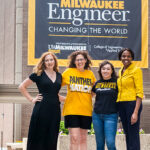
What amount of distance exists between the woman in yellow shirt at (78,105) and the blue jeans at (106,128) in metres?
0.16

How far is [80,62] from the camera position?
5434 mm

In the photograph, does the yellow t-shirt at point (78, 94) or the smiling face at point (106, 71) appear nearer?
the yellow t-shirt at point (78, 94)

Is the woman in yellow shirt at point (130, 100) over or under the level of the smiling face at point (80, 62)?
under

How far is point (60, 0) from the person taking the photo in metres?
14.0

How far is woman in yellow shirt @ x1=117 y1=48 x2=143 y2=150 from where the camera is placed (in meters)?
5.09

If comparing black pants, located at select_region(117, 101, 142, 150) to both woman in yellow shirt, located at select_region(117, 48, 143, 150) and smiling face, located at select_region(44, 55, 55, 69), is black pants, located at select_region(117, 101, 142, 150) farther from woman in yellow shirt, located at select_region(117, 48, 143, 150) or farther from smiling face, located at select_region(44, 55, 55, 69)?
smiling face, located at select_region(44, 55, 55, 69)

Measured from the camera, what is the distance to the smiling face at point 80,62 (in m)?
5.45

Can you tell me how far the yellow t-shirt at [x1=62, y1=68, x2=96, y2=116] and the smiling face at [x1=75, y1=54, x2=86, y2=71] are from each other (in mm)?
84

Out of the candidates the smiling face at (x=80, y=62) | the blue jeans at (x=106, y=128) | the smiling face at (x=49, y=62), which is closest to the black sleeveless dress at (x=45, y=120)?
the smiling face at (x=49, y=62)

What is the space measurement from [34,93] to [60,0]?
20.1 feet

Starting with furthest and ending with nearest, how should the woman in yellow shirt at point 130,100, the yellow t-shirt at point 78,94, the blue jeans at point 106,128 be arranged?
the yellow t-shirt at point 78,94
the blue jeans at point 106,128
the woman in yellow shirt at point 130,100

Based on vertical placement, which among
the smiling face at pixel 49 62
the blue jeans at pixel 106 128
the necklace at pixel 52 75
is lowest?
the blue jeans at pixel 106 128

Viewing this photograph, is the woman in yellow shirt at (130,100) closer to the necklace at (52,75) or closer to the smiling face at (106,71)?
the smiling face at (106,71)

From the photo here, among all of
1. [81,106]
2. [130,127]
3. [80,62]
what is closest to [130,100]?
[130,127]
